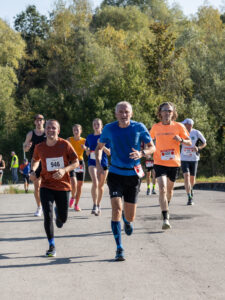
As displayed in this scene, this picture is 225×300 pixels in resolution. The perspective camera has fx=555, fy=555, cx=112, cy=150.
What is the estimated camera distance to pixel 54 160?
7234 millimetres

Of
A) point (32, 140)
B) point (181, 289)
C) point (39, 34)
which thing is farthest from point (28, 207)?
point (39, 34)

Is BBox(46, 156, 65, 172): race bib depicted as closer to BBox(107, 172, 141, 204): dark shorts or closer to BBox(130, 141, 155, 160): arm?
BBox(107, 172, 141, 204): dark shorts

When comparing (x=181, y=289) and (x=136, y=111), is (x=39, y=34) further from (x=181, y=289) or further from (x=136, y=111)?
(x=181, y=289)

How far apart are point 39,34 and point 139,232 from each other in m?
64.9

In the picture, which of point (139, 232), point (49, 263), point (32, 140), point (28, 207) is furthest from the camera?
point (28, 207)

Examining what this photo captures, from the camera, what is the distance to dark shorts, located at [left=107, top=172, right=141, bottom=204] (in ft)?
22.5

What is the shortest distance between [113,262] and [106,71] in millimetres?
48395

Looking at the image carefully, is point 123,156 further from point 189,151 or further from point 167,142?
point 189,151

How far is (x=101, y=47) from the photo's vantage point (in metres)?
57.1

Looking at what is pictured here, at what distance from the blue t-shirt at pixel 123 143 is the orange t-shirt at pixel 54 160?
703 millimetres

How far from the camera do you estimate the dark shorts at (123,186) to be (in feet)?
22.5

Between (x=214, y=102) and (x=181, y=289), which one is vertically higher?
(x=214, y=102)

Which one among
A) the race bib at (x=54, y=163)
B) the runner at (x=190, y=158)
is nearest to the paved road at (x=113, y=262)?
the race bib at (x=54, y=163)

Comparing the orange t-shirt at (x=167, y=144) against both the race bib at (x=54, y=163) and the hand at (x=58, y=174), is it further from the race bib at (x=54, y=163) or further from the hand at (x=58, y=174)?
the hand at (x=58, y=174)
